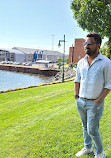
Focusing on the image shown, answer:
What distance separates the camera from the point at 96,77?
90.4 inches

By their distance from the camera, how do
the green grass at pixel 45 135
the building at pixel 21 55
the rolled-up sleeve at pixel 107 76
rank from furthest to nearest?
1. the building at pixel 21 55
2. the green grass at pixel 45 135
3. the rolled-up sleeve at pixel 107 76

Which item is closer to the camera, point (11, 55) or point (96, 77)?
point (96, 77)

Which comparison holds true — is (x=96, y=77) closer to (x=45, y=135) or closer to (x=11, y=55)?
(x=45, y=135)

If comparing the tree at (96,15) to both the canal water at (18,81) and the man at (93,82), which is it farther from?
the canal water at (18,81)

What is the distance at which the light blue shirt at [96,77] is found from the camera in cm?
227

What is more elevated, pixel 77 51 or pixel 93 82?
pixel 77 51

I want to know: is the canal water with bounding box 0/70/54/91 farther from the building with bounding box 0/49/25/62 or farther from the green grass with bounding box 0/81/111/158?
the building with bounding box 0/49/25/62

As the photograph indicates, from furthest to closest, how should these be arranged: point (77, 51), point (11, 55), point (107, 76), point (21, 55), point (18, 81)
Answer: point (21, 55) < point (11, 55) < point (77, 51) < point (18, 81) < point (107, 76)

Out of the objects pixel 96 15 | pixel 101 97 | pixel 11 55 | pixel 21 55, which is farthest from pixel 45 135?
pixel 21 55

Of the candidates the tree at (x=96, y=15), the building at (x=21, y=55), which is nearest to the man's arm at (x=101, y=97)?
the tree at (x=96, y=15)

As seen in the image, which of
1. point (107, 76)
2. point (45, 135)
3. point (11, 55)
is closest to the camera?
point (107, 76)

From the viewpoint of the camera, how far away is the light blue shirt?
2273 millimetres

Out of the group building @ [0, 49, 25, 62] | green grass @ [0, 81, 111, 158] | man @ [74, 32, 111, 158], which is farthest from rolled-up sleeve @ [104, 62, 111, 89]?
building @ [0, 49, 25, 62]

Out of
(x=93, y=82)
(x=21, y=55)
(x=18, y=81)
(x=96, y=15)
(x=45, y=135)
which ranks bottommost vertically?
(x=18, y=81)
